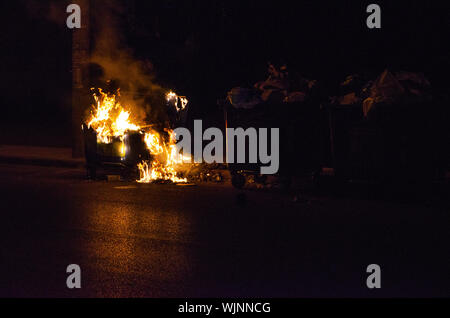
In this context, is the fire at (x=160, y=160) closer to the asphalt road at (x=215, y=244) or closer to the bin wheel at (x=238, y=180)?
the bin wheel at (x=238, y=180)

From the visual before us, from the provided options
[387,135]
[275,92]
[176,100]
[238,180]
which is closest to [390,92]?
[387,135]

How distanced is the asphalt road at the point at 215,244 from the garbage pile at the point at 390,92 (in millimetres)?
1707

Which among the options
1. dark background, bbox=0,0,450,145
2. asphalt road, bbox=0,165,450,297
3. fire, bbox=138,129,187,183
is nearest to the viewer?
asphalt road, bbox=0,165,450,297

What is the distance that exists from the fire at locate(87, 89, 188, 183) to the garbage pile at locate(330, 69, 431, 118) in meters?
2.99

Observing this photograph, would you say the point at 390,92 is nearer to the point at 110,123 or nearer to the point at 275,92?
the point at 275,92

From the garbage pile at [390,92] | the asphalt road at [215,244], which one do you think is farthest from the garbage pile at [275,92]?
the asphalt road at [215,244]

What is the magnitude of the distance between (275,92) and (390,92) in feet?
6.32

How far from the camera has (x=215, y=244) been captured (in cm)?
788

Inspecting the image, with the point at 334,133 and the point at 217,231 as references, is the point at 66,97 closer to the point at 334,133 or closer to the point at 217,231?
the point at 334,133

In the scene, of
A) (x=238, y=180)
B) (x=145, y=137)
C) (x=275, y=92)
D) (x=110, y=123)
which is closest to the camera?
(x=238, y=180)

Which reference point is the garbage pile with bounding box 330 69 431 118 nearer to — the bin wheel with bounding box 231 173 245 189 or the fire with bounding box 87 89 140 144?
the bin wheel with bounding box 231 173 245 189

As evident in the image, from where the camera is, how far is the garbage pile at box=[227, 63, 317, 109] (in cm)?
1254

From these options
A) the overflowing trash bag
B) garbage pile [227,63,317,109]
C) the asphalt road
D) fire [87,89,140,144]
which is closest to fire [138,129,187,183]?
fire [87,89,140,144]

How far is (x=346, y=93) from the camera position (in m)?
13.7
